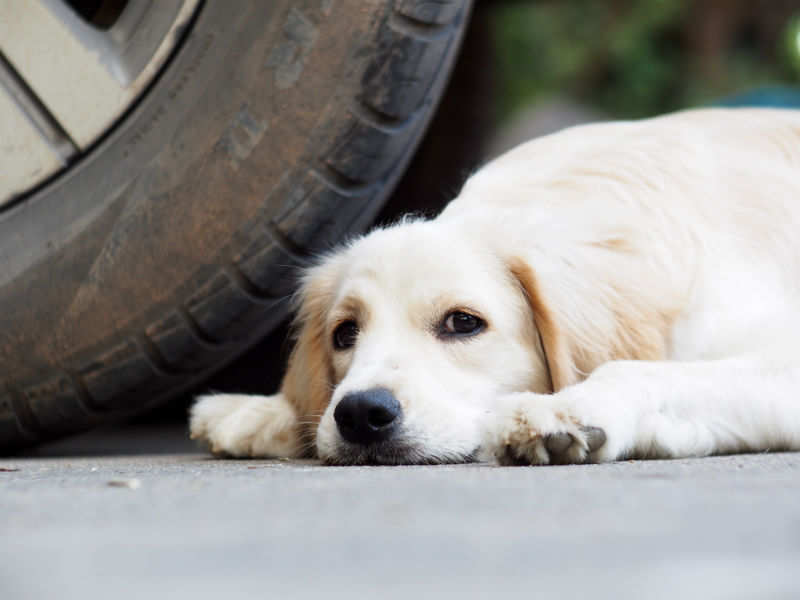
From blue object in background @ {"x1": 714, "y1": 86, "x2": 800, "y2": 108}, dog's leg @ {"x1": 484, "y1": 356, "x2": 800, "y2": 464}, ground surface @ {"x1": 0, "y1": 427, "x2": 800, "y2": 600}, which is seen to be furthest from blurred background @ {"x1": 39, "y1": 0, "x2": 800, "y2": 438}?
ground surface @ {"x1": 0, "y1": 427, "x2": 800, "y2": 600}

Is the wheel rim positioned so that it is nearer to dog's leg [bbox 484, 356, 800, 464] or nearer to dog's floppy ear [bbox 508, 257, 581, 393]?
dog's floppy ear [bbox 508, 257, 581, 393]

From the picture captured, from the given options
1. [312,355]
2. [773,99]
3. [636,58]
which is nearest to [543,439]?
[312,355]

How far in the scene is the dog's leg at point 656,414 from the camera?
2.05 metres

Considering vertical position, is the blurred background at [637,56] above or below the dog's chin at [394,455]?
below

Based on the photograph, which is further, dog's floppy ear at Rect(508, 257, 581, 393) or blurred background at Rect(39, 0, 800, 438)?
blurred background at Rect(39, 0, 800, 438)

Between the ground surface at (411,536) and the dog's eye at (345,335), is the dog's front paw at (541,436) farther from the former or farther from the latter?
the dog's eye at (345,335)

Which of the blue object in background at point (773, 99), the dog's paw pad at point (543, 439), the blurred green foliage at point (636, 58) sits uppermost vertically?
the dog's paw pad at point (543, 439)

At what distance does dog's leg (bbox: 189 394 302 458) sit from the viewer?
2832 mm

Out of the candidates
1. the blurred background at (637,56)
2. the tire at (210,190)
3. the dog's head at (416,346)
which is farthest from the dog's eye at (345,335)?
the blurred background at (637,56)

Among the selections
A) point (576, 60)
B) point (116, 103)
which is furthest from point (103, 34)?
point (576, 60)

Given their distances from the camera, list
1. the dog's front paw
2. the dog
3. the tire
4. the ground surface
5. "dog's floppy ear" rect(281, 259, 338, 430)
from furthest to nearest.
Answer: "dog's floppy ear" rect(281, 259, 338, 430)
the tire
the dog
the dog's front paw
the ground surface

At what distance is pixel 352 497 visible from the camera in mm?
1473

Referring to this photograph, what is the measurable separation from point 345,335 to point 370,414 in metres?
0.53

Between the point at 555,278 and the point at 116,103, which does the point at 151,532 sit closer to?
the point at 116,103
